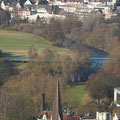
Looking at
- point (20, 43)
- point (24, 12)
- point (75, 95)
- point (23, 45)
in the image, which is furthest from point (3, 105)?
point (24, 12)

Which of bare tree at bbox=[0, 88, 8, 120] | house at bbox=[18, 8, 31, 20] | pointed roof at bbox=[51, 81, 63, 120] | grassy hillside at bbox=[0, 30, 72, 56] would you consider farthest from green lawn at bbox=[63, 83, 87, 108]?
house at bbox=[18, 8, 31, 20]

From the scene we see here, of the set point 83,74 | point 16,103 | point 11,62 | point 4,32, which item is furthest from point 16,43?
point 16,103

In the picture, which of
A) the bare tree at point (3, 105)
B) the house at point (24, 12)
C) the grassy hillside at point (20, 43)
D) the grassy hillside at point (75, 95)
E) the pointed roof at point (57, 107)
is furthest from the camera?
the house at point (24, 12)

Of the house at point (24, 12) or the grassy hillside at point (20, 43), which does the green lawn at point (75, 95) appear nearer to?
the grassy hillside at point (20, 43)

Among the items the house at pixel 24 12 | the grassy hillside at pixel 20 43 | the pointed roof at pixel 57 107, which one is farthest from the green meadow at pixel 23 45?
the house at pixel 24 12

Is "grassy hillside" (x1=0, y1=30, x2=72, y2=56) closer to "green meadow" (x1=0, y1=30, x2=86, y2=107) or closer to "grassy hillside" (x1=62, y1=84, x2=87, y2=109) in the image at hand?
"green meadow" (x1=0, y1=30, x2=86, y2=107)

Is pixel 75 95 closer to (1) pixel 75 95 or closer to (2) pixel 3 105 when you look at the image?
(1) pixel 75 95

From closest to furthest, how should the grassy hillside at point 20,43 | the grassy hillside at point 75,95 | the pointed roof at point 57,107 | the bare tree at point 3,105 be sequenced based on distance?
1. the pointed roof at point 57,107
2. the bare tree at point 3,105
3. the grassy hillside at point 75,95
4. the grassy hillside at point 20,43

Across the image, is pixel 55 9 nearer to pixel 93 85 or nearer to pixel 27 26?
pixel 27 26

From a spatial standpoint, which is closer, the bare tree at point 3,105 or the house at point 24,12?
the bare tree at point 3,105
